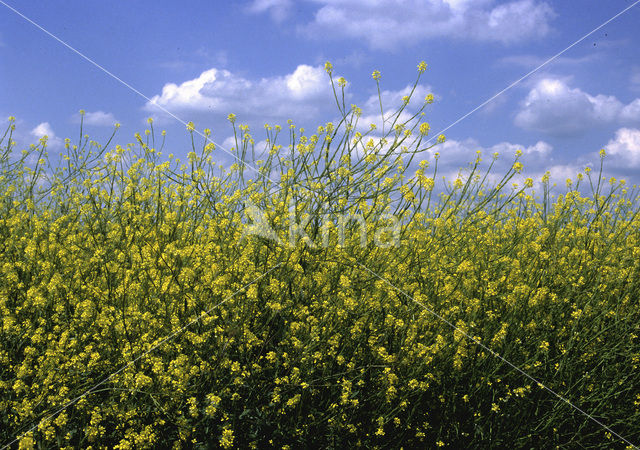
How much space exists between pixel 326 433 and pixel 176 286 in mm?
1129

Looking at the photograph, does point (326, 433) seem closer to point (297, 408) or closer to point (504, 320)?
point (297, 408)

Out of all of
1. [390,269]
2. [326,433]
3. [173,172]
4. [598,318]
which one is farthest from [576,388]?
[173,172]

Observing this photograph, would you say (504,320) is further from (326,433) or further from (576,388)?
(326,433)

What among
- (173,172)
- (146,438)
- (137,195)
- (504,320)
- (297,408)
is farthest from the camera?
(137,195)

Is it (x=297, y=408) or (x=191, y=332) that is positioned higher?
(x=191, y=332)

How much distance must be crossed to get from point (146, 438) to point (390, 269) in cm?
181

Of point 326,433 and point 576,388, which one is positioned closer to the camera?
point 326,433

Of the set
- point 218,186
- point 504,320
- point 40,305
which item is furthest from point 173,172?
point 504,320

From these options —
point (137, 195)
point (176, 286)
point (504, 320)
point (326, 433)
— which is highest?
point (137, 195)

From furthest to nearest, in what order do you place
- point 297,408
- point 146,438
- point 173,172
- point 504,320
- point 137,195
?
point 137,195 → point 173,172 → point 504,320 → point 297,408 → point 146,438

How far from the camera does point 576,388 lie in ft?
11.0

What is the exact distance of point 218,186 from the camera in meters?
4.65

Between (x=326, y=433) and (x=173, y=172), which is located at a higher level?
(x=173, y=172)

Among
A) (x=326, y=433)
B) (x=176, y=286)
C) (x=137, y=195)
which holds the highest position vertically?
(x=137, y=195)
